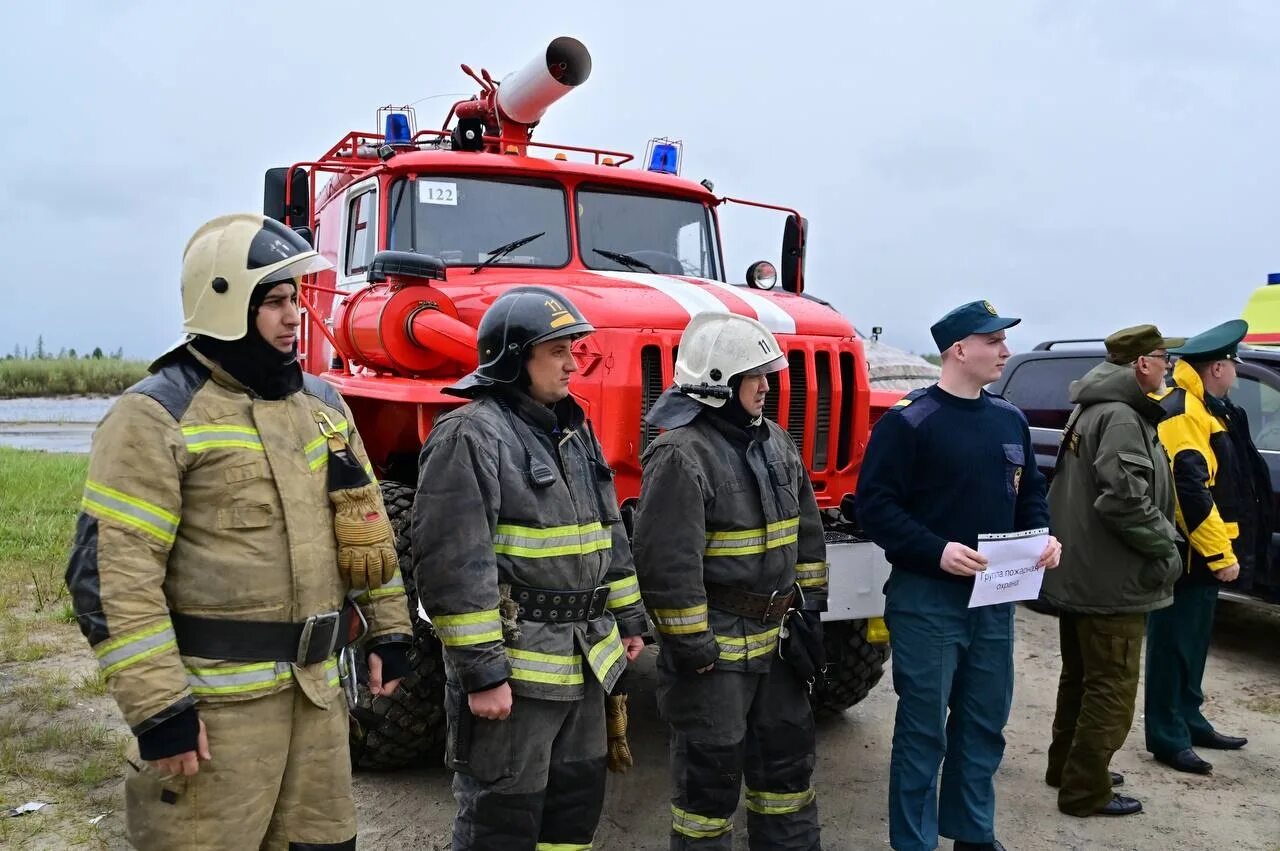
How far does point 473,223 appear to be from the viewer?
5070 millimetres

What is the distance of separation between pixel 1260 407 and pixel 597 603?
5362 millimetres

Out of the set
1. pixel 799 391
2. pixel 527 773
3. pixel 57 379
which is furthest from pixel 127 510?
pixel 57 379

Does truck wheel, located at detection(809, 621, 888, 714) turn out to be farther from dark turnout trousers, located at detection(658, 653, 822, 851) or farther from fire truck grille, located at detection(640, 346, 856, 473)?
dark turnout trousers, located at detection(658, 653, 822, 851)

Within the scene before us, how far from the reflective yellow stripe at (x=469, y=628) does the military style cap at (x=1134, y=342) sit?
9.71ft

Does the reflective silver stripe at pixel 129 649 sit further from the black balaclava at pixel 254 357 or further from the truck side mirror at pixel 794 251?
the truck side mirror at pixel 794 251

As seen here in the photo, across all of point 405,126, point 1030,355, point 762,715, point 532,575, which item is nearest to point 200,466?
point 532,575

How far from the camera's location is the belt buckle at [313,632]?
2.38 metres

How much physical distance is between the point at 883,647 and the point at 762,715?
150 centimetres

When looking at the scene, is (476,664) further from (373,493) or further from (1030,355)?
(1030,355)

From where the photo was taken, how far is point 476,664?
2580 millimetres

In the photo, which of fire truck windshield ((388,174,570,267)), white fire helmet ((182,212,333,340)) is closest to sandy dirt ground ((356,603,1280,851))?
white fire helmet ((182,212,333,340))

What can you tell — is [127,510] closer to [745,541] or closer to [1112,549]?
[745,541]

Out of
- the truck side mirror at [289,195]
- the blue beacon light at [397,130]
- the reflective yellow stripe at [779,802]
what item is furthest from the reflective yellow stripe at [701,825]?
the blue beacon light at [397,130]

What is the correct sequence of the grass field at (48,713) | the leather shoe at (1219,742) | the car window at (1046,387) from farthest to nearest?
the car window at (1046,387) < the leather shoe at (1219,742) < the grass field at (48,713)
